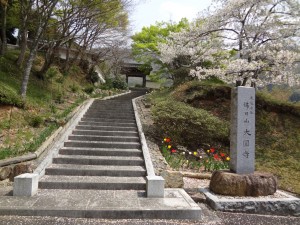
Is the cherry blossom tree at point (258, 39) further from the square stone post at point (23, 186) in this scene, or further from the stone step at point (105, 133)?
the square stone post at point (23, 186)

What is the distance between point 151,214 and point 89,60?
21.2 m

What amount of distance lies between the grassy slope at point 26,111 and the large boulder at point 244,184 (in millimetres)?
4813

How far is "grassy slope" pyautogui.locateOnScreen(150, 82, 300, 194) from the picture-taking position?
372 inches

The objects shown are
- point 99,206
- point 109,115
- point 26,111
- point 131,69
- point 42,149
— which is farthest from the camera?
point 131,69

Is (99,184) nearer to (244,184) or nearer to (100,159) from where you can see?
(100,159)

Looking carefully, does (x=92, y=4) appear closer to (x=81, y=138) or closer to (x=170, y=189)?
(x=81, y=138)

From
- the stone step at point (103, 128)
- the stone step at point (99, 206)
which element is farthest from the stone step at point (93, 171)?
the stone step at point (103, 128)

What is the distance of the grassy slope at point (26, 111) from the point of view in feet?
25.1

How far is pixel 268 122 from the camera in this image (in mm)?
12852

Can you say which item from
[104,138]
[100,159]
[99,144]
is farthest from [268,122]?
[100,159]

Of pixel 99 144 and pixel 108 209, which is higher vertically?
pixel 99 144

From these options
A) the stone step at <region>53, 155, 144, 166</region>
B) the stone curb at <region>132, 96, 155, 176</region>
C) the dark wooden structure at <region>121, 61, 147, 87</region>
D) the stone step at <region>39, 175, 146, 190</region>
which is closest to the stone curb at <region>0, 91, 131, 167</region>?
the stone step at <region>53, 155, 144, 166</region>

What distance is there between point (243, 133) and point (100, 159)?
3.80 metres

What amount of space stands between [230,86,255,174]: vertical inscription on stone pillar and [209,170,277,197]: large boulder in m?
0.28
